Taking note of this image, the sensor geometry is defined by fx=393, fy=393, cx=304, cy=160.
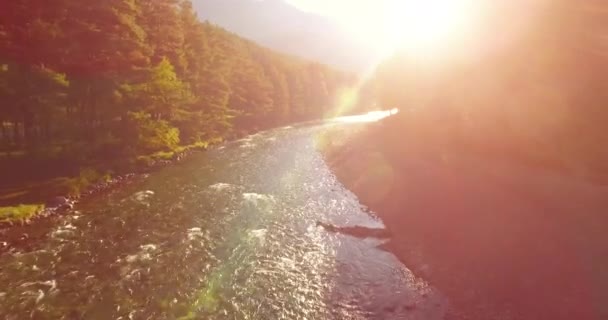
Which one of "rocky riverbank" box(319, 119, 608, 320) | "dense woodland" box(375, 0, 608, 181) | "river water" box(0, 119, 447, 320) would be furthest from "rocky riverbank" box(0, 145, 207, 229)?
"dense woodland" box(375, 0, 608, 181)

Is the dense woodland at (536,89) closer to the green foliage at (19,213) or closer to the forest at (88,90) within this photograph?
the forest at (88,90)

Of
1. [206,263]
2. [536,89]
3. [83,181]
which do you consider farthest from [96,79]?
[536,89]

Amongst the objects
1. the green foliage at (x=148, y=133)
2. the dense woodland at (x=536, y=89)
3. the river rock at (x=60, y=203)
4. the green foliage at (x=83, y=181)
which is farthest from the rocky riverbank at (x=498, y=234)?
the green foliage at (x=83, y=181)

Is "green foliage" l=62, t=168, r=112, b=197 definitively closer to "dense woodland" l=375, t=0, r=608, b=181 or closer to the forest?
the forest

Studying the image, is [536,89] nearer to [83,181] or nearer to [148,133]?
[148,133]

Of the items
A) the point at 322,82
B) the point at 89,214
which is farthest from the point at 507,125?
the point at 322,82

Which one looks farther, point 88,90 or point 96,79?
point 88,90

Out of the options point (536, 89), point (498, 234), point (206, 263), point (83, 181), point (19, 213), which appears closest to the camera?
point (206, 263)

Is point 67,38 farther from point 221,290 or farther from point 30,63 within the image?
point 221,290
